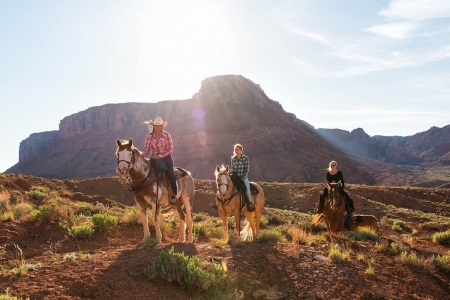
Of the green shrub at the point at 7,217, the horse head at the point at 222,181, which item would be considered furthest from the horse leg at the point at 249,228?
the green shrub at the point at 7,217

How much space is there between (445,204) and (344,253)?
132ft

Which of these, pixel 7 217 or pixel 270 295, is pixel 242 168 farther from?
pixel 7 217

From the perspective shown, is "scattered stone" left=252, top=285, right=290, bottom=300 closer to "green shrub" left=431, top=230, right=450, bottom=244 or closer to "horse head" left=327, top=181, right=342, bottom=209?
"horse head" left=327, top=181, right=342, bottom=209

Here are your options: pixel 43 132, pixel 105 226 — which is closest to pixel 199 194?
pixel 105 226

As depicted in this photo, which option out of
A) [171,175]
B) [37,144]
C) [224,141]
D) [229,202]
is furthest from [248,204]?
[37,144]

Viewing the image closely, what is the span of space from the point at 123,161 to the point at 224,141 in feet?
294

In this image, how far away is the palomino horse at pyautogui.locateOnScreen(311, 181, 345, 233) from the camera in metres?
11.0

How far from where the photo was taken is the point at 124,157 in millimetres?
7555

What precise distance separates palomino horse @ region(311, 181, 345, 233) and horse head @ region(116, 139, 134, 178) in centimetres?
709

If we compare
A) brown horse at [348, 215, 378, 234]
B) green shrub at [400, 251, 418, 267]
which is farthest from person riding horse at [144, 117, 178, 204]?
brown horse at [348, 215, 378, 234]

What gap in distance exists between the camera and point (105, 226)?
36.2 ft

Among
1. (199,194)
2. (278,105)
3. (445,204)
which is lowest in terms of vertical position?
A: (445,204)

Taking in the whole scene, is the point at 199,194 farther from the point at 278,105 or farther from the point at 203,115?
the point at 278,105

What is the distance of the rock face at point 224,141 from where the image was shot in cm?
8888
